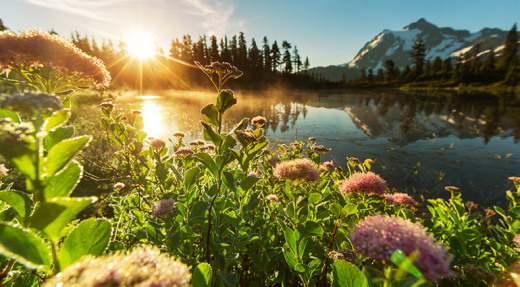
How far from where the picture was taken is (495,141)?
37.0ft

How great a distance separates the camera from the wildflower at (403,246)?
0.75 m

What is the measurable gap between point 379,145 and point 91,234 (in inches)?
482

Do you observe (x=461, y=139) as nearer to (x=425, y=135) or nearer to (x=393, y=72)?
(x=425, y=135)

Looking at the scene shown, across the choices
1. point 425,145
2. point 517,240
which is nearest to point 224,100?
point 517,240

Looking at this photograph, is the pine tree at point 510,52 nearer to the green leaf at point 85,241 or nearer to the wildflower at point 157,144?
the wildflower at point 157,144

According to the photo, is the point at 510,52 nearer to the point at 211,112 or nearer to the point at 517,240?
the point at 517,240

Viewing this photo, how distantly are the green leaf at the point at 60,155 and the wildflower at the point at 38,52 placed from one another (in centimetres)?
194

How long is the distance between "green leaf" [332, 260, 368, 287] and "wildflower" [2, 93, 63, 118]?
1.18 m

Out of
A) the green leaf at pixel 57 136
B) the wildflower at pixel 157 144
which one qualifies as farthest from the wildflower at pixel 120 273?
the wildflower at pixel 157 144


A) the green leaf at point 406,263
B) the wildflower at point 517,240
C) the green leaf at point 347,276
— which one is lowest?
the wildflower at point 517,240

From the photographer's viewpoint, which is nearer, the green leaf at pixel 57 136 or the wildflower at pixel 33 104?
the wildflower at pixel 33 104

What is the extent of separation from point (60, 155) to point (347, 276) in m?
1.16

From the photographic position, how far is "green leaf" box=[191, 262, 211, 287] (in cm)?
85

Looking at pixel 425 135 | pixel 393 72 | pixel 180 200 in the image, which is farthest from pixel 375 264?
pixel 393 72
